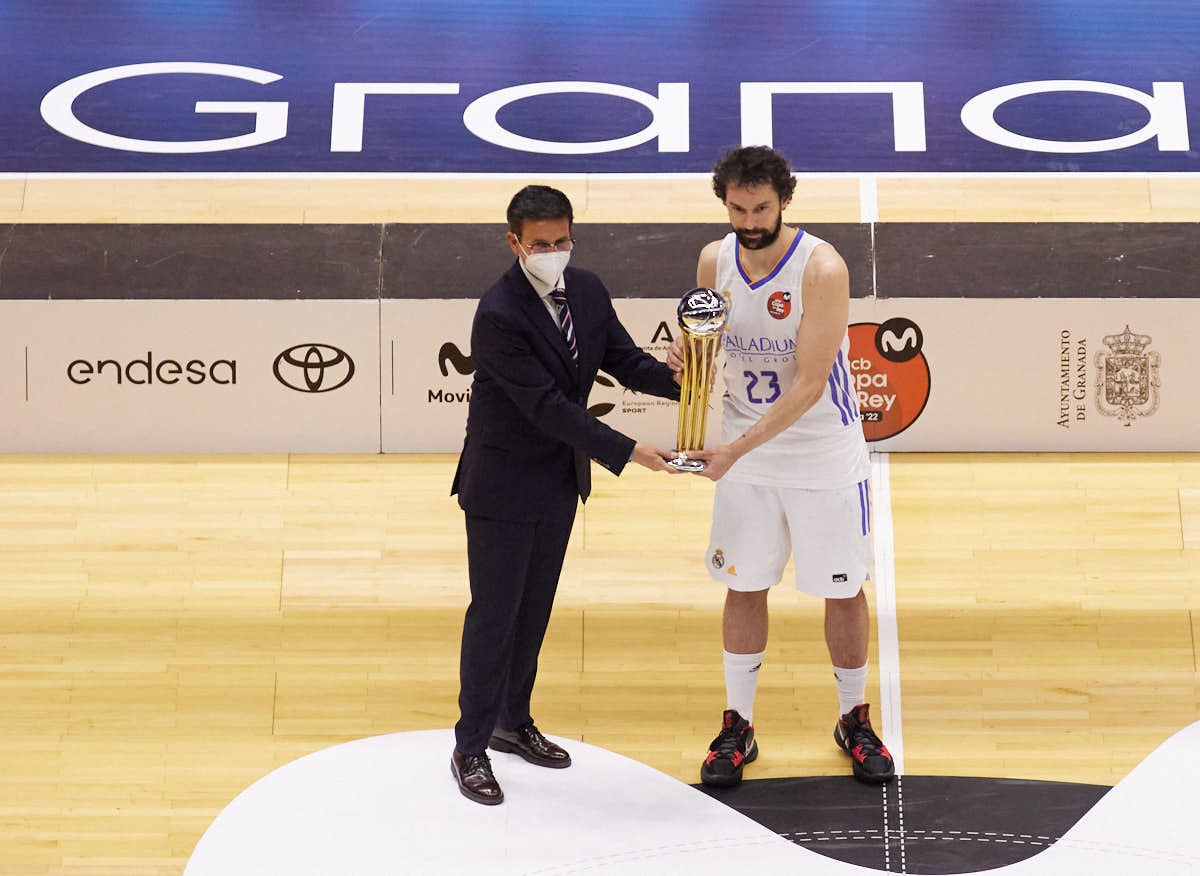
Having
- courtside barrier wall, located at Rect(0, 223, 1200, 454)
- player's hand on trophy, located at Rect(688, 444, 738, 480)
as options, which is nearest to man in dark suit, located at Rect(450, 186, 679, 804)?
player's hand on trophy, located at Rect(688, 444, 738, 480)

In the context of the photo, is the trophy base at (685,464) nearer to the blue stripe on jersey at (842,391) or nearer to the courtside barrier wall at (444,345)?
the blue stripe on jersey at (842,391)

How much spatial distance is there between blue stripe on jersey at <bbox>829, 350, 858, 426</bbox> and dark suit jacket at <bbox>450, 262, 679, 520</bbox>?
0.46 meters

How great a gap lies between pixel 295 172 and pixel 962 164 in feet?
8.98

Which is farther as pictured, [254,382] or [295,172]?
[295,172]

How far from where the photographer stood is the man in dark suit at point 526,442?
3576mm

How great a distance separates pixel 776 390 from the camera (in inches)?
150

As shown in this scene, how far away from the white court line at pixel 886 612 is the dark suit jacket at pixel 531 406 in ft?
4.01

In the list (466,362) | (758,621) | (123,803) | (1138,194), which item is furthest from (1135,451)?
(123,803)

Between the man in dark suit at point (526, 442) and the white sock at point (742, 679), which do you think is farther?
the white sock at point (742, 679)

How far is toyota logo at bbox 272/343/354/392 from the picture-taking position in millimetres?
5004

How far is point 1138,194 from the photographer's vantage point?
18.5 feet

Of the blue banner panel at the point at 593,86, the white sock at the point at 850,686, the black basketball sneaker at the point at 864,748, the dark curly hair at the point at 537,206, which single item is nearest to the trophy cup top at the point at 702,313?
the dark curly hair at the point at 537,206

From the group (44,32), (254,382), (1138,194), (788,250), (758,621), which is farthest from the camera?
(44,32)

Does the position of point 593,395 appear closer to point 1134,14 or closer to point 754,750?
point 754,750
